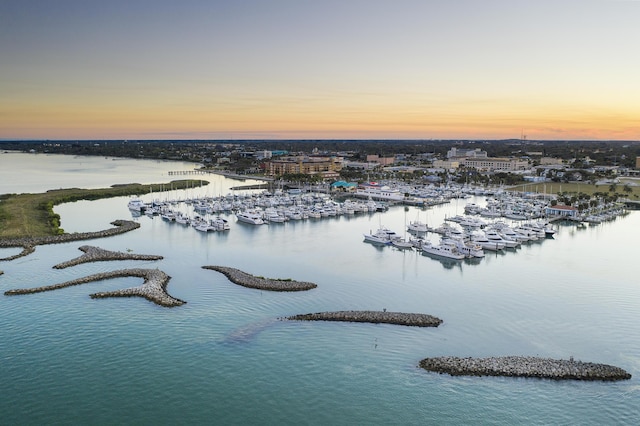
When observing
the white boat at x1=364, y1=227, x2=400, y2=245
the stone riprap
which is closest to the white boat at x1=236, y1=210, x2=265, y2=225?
the stone riprap

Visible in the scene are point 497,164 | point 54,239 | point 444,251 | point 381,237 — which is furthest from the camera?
point 497,164

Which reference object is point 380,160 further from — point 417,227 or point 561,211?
point 417,227

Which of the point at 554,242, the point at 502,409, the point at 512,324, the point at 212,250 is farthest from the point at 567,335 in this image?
the point at 212,250

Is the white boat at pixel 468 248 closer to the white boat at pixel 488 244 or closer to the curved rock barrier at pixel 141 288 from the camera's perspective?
the white boat at pixel 488 244

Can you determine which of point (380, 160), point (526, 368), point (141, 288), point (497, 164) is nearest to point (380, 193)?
point (497, 164)

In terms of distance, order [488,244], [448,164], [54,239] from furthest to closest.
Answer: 1. [448,164]
2. [54,239]
3. [488,244]

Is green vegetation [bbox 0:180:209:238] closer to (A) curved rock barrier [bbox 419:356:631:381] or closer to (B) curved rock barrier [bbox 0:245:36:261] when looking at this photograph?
(B) curved rock barrier [bbox 0:245:36:261]

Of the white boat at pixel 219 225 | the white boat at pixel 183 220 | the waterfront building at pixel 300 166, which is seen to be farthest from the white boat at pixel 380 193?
the white boat at pixel 183 220
